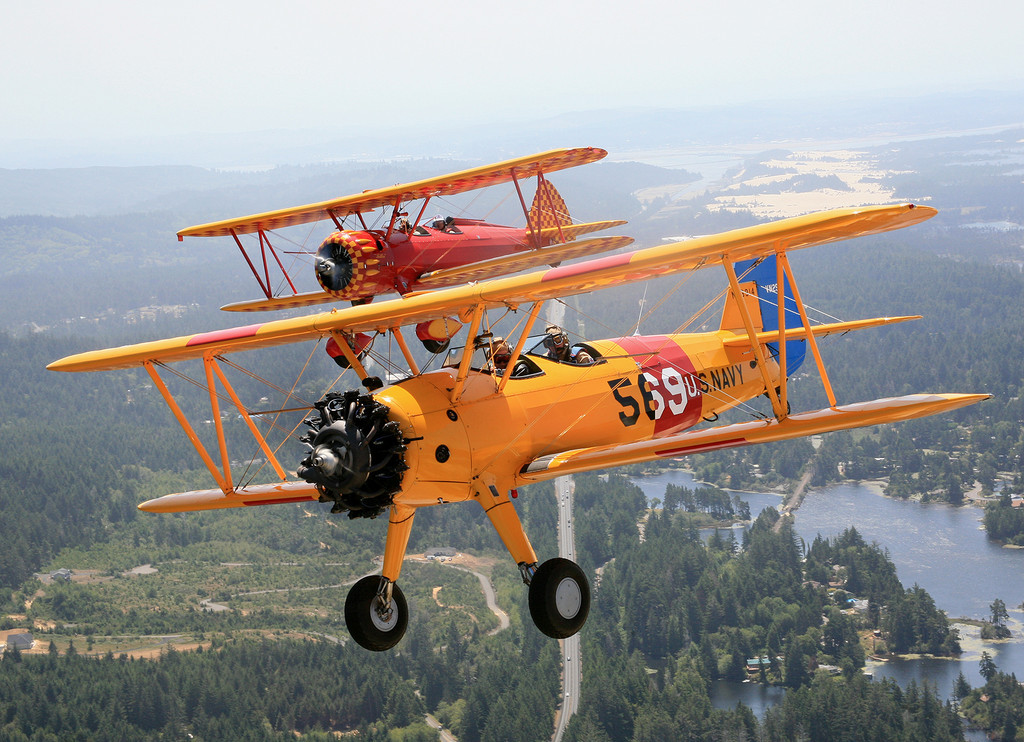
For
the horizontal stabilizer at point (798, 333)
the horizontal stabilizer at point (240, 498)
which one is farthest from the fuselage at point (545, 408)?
the horizontal stabilizer at point (240, 498)

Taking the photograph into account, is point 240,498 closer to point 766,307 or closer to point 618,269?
point 618,269

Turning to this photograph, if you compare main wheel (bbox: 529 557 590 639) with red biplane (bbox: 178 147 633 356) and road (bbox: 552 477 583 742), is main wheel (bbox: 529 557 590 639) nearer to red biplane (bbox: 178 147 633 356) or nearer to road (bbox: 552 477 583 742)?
red biplane (bbox: 178 147 633 356)

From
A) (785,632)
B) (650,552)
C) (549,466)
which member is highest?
(549,466)

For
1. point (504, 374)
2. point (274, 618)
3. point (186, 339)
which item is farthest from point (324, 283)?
point (274, 618)

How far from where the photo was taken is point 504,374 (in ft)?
53.2

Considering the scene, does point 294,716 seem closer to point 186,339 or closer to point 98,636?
point 98,636

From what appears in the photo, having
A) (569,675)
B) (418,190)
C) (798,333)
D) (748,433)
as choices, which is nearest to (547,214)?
(418,190)

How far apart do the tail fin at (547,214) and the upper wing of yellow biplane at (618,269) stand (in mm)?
21550

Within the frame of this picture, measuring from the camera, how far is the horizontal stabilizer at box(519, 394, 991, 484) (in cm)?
1519

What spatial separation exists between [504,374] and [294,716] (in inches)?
4674

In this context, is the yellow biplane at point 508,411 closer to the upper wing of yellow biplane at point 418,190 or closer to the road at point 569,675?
the upper wing of yellow biplane at point 418,190

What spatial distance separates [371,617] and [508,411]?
3.63 meters

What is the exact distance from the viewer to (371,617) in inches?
637

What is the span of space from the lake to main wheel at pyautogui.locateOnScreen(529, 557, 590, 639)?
130 meters
